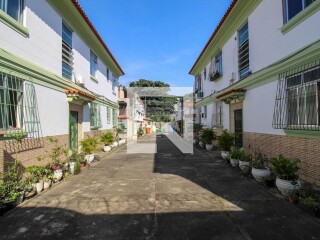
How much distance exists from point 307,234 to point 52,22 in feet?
29.9

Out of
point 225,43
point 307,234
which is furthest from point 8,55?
point 225,43

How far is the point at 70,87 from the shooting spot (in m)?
9.08

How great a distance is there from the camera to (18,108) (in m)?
5.73

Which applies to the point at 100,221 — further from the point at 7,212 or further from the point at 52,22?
the point at 52,22

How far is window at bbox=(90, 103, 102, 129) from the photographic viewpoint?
12008 millimetres

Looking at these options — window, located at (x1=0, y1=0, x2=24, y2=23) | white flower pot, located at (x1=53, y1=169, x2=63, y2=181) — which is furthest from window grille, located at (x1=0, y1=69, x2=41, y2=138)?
window, located at (x1=0, y1=0, x2=24, y2=23)

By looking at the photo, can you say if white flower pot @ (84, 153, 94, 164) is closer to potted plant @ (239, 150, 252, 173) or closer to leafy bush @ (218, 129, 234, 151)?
leafy bush @ (218, 129, 234, 151)

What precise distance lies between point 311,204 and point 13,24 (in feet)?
25.4

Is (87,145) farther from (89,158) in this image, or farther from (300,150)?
(300,150)

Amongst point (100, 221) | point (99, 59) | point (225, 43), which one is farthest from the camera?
point (99, 59)

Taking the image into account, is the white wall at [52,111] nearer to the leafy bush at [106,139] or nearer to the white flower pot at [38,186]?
the white flower pot at [38,186]

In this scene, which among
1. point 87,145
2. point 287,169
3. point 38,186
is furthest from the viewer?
point 87,145

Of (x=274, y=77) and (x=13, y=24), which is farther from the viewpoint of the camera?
(x=274, y=77)

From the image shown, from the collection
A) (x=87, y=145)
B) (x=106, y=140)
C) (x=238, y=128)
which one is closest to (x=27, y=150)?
(x=87, y=145)
